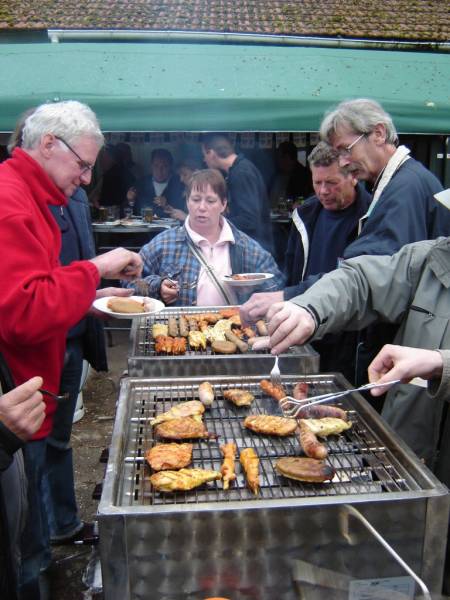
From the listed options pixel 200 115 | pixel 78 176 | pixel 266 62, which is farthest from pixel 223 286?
pixel 266 62

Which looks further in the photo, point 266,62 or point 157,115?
point 266,62

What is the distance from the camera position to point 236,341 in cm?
267

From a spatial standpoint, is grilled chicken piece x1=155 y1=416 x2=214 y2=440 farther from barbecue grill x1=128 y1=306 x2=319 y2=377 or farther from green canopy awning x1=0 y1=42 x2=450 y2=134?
green canopy awning x1=0 y1=42 x2=450 y2=134

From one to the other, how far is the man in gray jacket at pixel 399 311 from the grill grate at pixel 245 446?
0.81 ft

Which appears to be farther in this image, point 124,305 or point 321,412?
point 124,305

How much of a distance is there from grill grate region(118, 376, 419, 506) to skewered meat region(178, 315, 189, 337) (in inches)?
24.3

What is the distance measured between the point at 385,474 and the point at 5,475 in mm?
1235

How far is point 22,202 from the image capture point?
7.09ft

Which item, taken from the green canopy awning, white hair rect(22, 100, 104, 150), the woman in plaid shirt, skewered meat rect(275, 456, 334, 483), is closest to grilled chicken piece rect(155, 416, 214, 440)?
skewered meat rect(275, 456, 334, 483)

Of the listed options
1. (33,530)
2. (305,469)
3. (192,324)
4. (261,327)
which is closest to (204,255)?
(192,324)

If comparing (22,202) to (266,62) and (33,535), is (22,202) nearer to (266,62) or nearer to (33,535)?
(33,535)

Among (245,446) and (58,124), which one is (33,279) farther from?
(245,446)

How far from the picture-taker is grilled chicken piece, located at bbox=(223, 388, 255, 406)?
197 centimetres

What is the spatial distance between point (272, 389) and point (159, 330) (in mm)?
929
